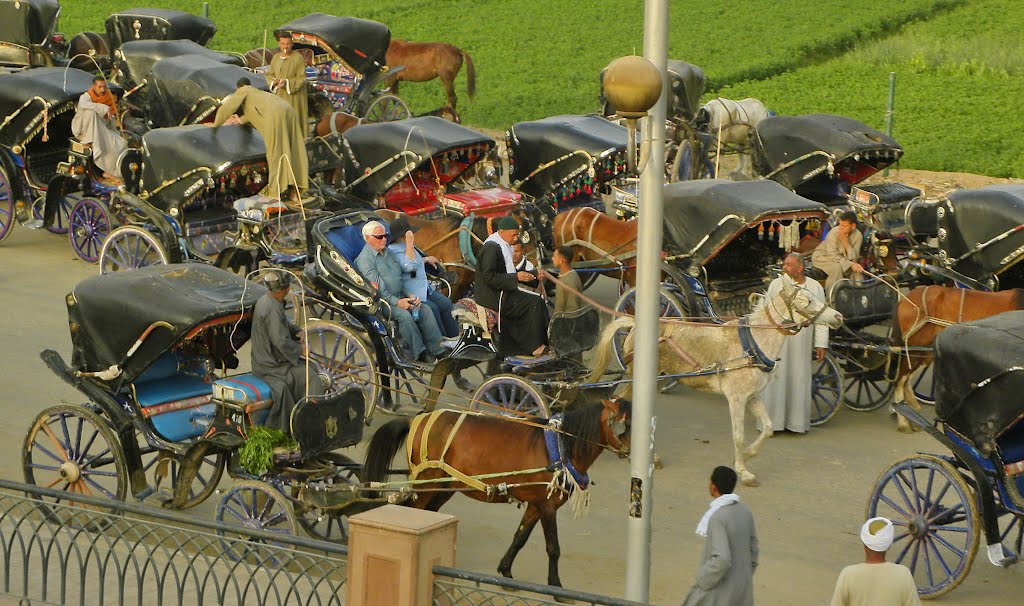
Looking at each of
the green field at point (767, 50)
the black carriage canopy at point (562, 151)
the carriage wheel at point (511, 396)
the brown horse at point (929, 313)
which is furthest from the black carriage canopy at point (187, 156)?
the green field at point (767, 50)

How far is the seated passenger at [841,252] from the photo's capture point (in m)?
14.7

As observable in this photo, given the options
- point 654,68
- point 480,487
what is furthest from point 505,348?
point 654,68

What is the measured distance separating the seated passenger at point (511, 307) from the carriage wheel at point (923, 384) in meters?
3.46

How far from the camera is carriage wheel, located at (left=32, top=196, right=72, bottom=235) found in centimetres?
1825

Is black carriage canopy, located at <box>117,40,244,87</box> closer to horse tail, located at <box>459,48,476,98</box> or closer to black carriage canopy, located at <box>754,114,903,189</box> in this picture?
horse tail, located at <box>459,48,476,98</box>

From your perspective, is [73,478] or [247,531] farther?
[73,478]

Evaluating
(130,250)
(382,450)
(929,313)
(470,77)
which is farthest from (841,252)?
(470,77)

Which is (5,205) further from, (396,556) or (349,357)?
(396,556)

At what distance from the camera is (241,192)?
17188 mm

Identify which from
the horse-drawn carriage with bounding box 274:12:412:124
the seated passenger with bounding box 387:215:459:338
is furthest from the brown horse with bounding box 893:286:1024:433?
the horse-drawn carriage with bounding box 274:12:412:124

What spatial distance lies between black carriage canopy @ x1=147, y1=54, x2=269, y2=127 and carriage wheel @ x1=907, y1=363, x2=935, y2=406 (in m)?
9.23

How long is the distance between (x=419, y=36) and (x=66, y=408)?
1019 inches

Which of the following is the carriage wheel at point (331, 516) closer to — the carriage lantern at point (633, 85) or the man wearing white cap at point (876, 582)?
the carriage lantern at point (633, 85)

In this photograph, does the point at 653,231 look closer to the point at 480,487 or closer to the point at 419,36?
the point at 480,487
